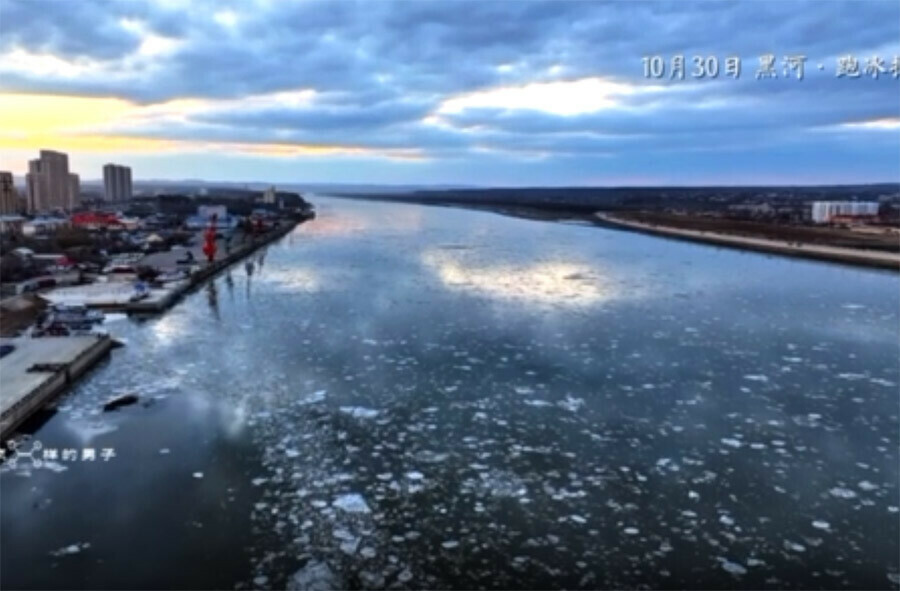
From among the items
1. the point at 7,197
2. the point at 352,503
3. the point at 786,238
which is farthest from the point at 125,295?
the point at 7,197

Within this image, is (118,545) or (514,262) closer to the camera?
(118,545)

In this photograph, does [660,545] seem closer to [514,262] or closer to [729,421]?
[729,421]

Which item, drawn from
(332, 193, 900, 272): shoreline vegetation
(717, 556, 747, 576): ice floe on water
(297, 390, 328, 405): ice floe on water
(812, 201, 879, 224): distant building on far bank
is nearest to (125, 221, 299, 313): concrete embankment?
(297, 390, 328, 405): ice floe on water

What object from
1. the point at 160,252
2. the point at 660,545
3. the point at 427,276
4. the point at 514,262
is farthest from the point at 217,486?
the point at 160,252

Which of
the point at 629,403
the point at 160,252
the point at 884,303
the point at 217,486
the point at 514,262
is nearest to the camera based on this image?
the point at 217,486

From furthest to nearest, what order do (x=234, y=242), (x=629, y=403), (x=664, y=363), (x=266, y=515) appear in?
(x=234, y=242), (x=664, y=363), (x=629, y=403), (x=266, y=515)

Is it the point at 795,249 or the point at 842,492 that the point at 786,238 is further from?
the point at 842,492
